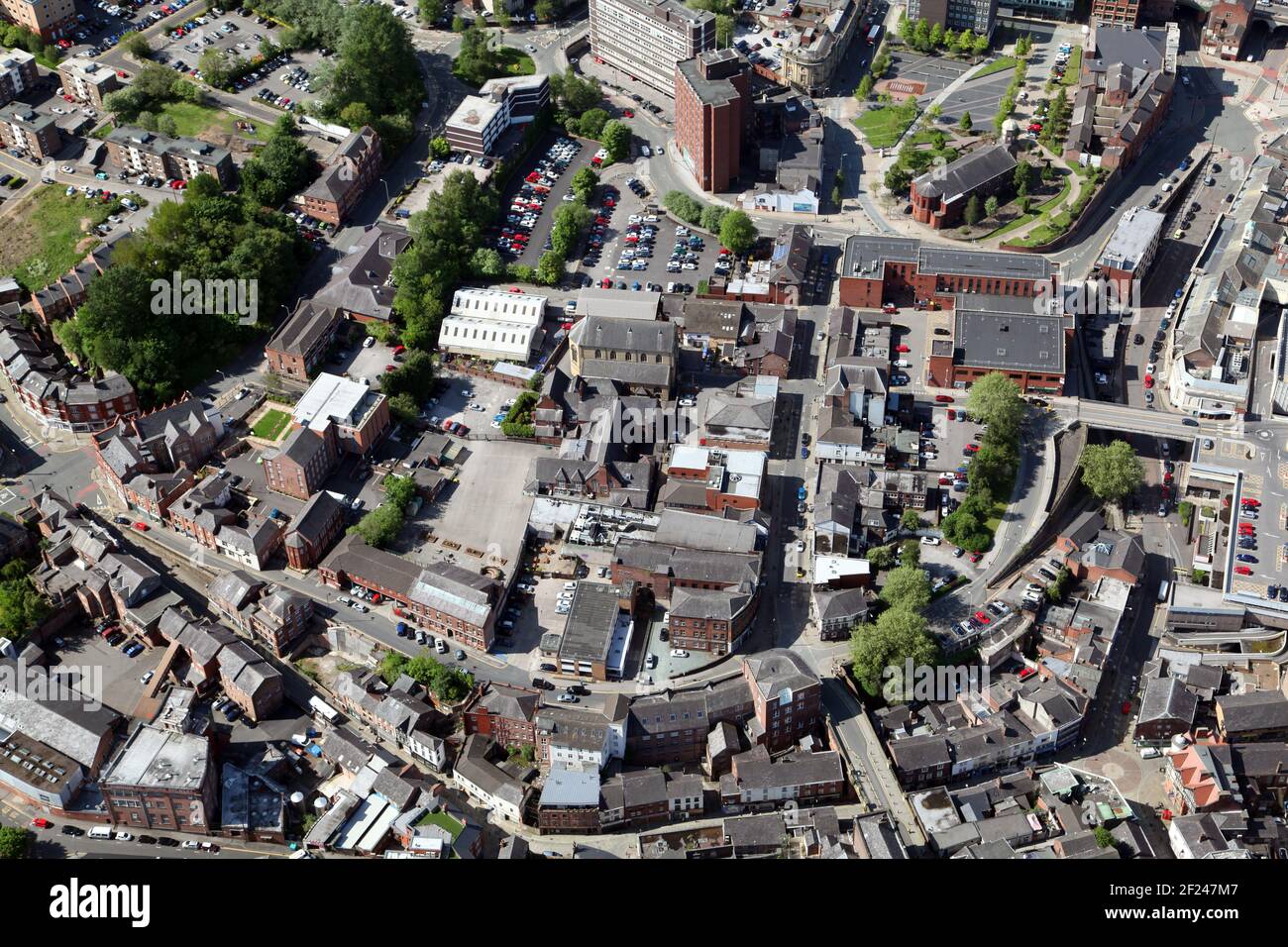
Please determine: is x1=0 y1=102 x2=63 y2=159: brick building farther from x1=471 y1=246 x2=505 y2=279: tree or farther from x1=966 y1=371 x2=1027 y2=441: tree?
x1=966 y1=371 x2=1027 y2=441: tree

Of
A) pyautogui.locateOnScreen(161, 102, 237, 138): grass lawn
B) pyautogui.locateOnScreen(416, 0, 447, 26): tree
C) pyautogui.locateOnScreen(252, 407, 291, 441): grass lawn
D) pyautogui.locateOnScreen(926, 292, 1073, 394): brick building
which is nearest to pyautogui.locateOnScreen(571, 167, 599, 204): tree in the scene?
pyautogui.locateOnScreen(416, 0, 447, 26): tree

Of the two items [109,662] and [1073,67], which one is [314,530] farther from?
[1073,67]

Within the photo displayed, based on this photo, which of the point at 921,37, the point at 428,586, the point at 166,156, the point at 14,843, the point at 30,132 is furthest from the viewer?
the point at 921,37

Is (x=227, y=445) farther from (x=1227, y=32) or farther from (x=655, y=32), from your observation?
(x=1227, y=32)

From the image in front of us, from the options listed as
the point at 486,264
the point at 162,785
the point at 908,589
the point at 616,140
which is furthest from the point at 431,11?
the point at 162,785

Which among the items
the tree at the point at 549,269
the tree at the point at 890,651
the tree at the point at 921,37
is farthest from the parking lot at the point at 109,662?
the tree at the point at 921,37

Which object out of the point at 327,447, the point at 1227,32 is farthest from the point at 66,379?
the point at 1227,32

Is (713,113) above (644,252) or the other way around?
above
